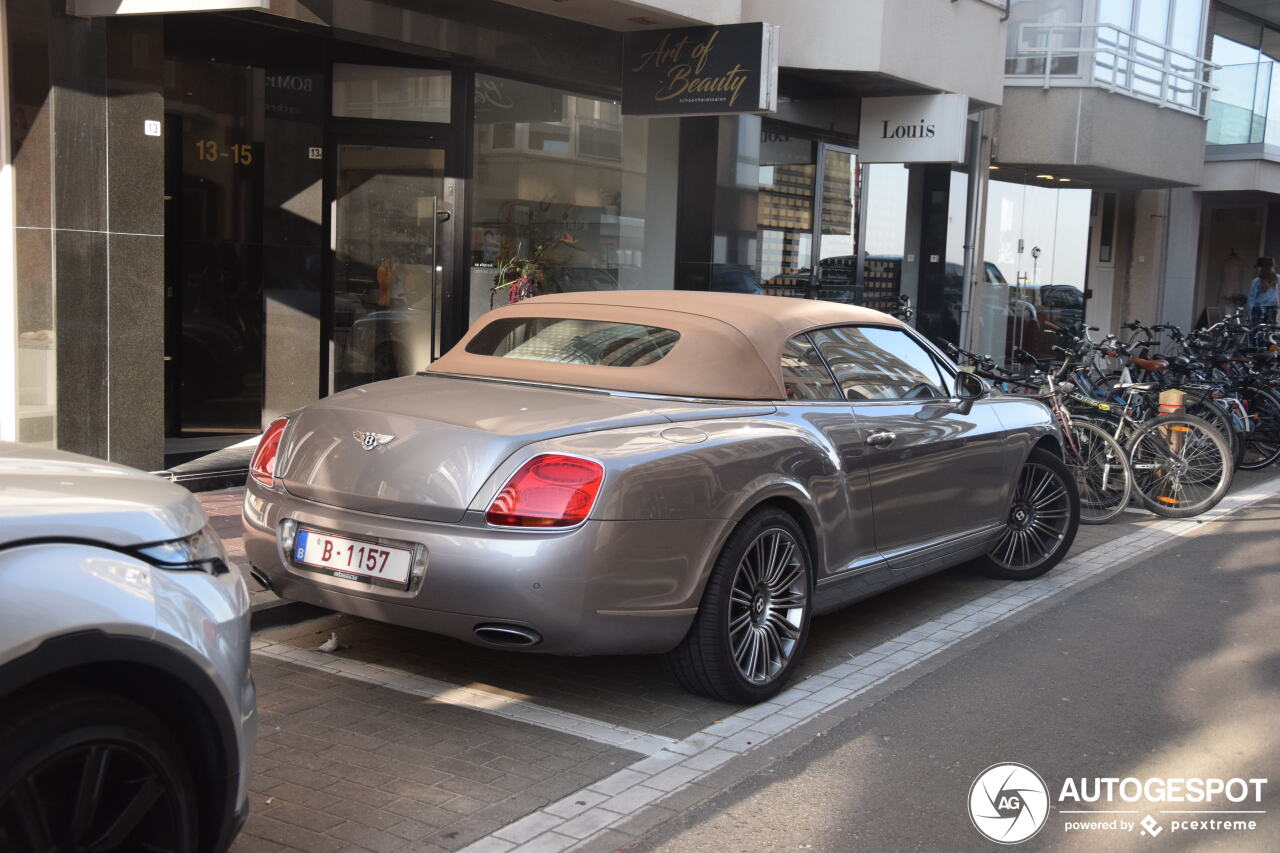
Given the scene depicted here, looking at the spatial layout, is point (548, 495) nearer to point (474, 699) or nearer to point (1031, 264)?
A: point (474, 699)

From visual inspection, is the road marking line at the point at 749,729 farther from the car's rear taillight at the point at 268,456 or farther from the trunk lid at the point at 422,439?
the car's rear taillight at the point at 268,456

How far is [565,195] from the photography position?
1283cm

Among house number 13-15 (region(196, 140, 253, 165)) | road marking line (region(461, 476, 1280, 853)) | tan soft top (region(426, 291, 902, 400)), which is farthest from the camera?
house number 13-15 (region(196, 140, 253, 165))

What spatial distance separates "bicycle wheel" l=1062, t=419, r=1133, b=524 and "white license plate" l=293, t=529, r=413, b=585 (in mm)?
6482

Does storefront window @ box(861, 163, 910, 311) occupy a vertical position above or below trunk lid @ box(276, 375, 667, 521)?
above

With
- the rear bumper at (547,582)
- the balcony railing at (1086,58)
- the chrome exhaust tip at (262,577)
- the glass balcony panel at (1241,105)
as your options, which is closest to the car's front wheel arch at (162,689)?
the rear bumper at (547,582)

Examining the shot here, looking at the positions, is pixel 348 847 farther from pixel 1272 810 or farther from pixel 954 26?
pixel 954 26

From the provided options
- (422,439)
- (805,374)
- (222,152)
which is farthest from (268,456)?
(222,152)

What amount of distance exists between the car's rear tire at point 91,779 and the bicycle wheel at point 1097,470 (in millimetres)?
8069

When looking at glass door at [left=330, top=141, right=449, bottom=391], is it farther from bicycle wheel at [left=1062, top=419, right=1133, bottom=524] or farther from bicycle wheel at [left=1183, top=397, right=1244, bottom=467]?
bicycle wheel at [left=1183, top=397, right=1244, bottom=467]

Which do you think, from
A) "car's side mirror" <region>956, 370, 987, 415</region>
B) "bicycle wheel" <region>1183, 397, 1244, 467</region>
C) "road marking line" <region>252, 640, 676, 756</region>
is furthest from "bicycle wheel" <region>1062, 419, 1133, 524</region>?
"road marking line" <region>252, 640, 676, 756</region>

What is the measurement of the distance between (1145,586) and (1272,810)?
11.2ft

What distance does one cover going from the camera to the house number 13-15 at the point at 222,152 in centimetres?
1075

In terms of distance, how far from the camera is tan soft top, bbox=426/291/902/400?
5422 millimetres
